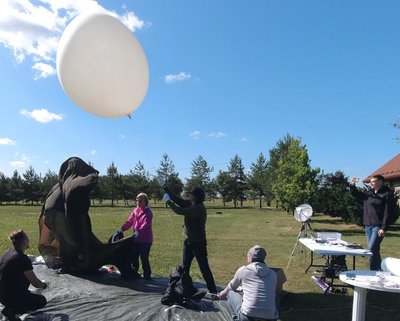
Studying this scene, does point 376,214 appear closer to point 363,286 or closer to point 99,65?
point 363,286

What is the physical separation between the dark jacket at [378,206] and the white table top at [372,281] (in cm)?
189

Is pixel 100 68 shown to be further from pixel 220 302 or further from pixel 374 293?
pixel 374 293

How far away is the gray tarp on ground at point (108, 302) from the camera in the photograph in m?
5.20

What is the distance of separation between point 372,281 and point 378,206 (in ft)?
8.31

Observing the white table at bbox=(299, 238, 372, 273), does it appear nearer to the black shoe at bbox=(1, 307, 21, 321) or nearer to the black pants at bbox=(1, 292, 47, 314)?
the black pants at bbox=(1, 292, 47, 314)

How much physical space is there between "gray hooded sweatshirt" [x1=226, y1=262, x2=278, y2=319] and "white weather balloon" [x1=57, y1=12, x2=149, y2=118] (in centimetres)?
358

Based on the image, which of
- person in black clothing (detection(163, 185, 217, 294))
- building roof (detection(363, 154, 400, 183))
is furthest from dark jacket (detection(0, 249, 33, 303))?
building roof (detection(363, 154, 400, 183))

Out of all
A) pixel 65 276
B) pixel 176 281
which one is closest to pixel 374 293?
pixel 176 281

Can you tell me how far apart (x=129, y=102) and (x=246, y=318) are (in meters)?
3.93

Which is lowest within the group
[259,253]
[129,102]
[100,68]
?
[259,253]

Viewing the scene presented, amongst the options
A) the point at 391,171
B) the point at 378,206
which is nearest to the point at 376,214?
the point at 378,206

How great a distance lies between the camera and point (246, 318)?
13.6 ft

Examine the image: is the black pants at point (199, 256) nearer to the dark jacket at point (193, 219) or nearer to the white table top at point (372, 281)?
the dark jacket at point (193, 219)

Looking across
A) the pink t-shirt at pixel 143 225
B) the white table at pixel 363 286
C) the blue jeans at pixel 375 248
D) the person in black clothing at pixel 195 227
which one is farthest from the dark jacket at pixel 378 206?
the pink t-shirt at pixel 143 225
